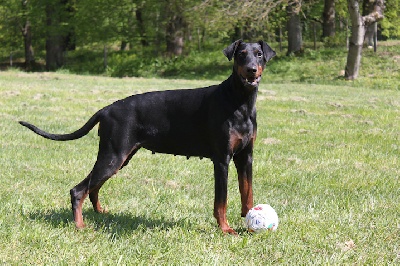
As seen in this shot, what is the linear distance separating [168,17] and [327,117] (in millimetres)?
24191

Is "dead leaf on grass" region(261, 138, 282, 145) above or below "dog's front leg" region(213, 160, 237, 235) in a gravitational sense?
below

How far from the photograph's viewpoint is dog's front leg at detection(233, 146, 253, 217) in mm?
4863

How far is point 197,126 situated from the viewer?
4.78m

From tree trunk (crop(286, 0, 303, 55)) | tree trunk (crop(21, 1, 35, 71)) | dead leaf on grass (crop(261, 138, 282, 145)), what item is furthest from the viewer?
tree trunk (crop(21, 1, 35, 71))

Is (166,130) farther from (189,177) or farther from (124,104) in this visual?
(189,177)

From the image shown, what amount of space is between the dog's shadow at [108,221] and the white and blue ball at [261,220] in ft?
1.93

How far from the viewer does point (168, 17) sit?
3503 cm

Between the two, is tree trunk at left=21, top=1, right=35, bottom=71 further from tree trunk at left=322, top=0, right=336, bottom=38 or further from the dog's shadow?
the dog's shadow

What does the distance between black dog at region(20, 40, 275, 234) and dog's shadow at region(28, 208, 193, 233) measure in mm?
187

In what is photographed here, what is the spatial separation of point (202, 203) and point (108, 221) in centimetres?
116

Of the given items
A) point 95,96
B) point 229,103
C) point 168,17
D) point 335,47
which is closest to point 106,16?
point 168,17

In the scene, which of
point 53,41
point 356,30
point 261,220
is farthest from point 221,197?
point 53,41

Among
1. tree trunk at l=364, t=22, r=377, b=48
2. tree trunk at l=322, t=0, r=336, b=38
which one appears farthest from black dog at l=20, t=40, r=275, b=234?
tree trunk at l=322, t=0, r=336, b=38

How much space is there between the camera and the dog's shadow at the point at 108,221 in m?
4.64
